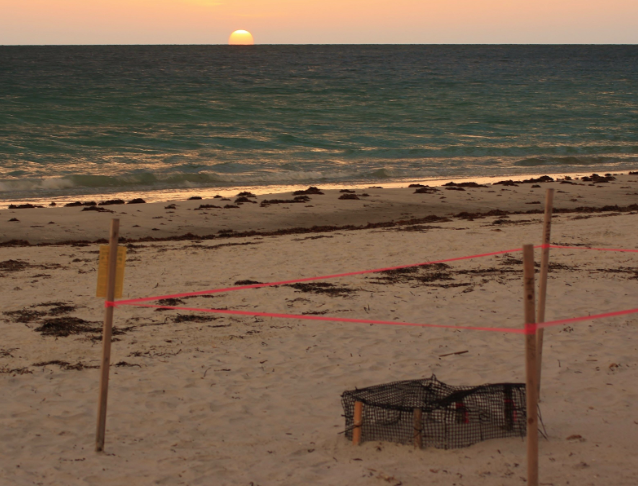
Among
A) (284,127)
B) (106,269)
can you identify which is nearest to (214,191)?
(284,127)

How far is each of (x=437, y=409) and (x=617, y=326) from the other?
10.4 ft

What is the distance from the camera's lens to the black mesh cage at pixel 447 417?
417 centimetres

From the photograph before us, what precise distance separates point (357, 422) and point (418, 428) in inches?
15.0

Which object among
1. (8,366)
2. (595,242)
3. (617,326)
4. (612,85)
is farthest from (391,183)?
(612,85)

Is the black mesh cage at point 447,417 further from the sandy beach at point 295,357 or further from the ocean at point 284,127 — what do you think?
the ocean at point 284,127

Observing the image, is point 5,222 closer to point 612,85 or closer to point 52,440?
point 52,440

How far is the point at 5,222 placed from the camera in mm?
13734

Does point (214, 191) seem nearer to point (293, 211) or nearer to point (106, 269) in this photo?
point (293, 211)

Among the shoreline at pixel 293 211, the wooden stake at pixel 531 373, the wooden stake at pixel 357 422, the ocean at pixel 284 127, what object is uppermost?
the ocean at pixel 284 127

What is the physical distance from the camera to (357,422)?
4.20 meters

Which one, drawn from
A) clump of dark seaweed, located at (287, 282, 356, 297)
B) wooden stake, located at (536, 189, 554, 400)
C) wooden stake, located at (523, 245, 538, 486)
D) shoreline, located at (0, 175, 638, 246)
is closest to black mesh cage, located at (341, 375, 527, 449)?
wooden stake, located at (536, 189, 554, 400)

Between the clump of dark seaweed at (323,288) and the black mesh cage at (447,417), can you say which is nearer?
the black mesh cage at (447,417)

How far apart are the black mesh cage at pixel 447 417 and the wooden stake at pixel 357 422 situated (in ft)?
0.16

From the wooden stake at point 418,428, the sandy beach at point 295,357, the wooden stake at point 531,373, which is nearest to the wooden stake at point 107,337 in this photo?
the sandy beach at point 295,357
